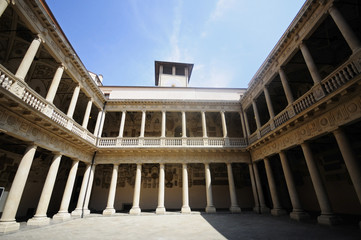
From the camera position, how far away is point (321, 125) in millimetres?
7445

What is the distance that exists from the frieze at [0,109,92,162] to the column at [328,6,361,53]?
14.3 m

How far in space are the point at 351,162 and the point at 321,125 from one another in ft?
5.97

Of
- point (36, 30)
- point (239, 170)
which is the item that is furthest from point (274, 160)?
point (36, 30)

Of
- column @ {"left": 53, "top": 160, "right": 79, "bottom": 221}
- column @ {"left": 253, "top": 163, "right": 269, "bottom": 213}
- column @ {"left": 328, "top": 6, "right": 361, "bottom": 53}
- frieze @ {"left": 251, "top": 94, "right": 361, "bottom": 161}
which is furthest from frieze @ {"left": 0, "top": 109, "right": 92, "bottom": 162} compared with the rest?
column @ {"left": 328, "top": 6, "right": 361, "bottom": 53}

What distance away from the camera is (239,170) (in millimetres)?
16656

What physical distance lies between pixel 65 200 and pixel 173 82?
17.6m

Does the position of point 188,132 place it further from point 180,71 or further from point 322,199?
point 322,199

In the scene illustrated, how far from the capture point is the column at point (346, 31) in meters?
6.28

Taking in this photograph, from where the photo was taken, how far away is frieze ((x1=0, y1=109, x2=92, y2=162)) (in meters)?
6.66

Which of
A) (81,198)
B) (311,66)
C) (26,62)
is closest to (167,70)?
(26,62)

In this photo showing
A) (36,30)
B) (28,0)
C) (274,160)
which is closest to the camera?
(28,0)

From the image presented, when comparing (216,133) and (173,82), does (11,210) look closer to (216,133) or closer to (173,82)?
(216,133)

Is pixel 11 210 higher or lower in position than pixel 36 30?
lower

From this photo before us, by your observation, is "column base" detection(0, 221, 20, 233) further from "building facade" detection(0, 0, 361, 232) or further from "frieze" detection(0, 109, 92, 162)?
"frieze" detection(0, 109, 92, 162)
